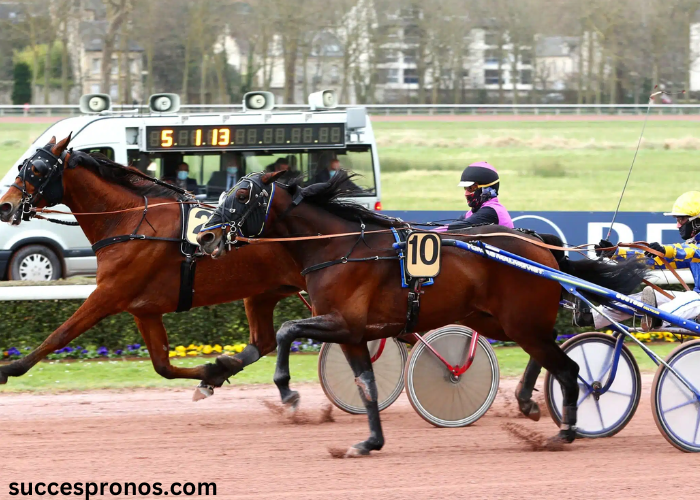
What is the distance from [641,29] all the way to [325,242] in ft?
101

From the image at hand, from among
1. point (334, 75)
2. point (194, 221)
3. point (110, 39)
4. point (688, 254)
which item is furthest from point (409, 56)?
point (688, 254)

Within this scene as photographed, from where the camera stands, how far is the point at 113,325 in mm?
8969

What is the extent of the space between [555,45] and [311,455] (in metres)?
32.7

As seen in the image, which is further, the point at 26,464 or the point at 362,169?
the point at 362,169

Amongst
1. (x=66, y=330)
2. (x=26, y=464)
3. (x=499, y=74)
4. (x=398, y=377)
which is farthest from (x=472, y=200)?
(x=499, y=74)

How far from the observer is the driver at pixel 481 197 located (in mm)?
6184

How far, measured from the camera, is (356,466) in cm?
521

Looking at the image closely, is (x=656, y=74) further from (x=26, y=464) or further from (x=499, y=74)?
(x=26, y=464)

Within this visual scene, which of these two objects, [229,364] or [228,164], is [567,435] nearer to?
[229,364]

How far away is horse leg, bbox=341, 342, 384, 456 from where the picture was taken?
214 inches

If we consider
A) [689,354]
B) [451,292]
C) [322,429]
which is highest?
[451,292]

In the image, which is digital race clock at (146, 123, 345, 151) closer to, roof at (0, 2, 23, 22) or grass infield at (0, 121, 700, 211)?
grass infield at (0, 121, 700, 211)

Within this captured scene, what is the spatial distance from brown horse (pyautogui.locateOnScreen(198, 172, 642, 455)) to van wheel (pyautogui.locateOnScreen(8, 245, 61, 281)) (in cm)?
730

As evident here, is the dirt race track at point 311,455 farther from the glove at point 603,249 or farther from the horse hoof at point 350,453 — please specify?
the glove at point 603,249
